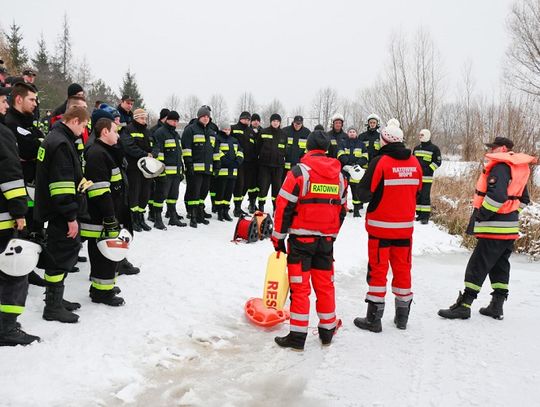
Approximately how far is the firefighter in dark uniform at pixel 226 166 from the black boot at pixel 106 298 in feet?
16.9

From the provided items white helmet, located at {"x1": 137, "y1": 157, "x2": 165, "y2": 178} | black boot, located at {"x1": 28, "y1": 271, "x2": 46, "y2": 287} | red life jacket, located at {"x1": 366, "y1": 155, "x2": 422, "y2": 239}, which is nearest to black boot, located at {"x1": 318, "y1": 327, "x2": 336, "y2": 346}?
red life jacket, located at {"x1": 366, "y1": 155, "x2": 422, "y2": 239}

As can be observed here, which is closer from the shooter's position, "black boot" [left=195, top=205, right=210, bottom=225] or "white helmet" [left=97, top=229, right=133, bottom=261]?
"white helmet" [left=97, top=229, right=133, bottom=261]

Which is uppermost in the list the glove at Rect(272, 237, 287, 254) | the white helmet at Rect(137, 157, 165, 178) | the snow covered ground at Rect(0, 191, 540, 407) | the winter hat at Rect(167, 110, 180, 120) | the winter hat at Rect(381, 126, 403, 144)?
the winter hat at Rect(167, 110, 180, 120)

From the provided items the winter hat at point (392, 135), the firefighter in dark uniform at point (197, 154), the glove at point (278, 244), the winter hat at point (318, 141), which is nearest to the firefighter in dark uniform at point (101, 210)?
the glove at point (278, 244)

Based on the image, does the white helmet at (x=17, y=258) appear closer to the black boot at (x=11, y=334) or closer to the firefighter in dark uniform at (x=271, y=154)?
the black boot at (x=11, y=334)

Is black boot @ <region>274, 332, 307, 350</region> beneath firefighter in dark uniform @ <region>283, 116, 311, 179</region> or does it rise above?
beneath

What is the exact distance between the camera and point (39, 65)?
40.7m

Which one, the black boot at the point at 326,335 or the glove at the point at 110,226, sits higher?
the glove at the point at 110,226

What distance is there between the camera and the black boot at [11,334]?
3689 mm

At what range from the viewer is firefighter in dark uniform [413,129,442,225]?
11.4 metres

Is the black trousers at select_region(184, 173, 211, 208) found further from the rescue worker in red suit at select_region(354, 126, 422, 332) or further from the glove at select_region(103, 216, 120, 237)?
the rescue worker in red suit at select_region(354, 126, 422, 332)

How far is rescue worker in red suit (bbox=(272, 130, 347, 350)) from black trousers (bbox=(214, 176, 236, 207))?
5.54 metres

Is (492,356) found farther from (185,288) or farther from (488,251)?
(185,288)

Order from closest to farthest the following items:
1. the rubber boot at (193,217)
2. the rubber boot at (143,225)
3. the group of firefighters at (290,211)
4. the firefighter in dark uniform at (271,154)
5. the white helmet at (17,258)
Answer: the white helmet at (17,258) → the group of firefighters at (290,211) → the rubber boot at (143,225) → the rubber boot at (193,217) → the firefighter in dark uniform at (271,154)
